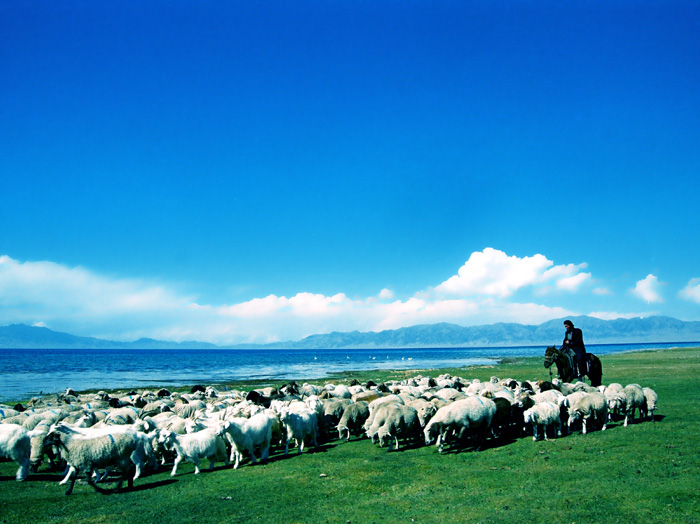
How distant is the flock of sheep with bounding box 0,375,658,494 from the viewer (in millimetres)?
11273

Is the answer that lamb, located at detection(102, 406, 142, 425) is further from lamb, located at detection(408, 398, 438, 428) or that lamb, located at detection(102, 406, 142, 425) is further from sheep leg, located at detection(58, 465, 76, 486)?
lamb, located at detection(408, 398, 438, 428)

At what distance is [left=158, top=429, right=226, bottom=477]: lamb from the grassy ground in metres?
0.44

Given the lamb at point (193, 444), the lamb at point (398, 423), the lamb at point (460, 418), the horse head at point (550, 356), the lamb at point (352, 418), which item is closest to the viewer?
the lamb at point (193, 444)

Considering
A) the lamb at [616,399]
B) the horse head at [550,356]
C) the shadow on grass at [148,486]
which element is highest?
the horse head at [550,356]

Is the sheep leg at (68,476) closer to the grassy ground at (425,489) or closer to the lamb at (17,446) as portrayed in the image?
the grassy ground at (425,489)

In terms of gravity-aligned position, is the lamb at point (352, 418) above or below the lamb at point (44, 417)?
below

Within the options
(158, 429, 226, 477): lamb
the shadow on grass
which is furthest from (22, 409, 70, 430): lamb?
the shadow on grass

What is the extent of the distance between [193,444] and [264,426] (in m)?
2.13


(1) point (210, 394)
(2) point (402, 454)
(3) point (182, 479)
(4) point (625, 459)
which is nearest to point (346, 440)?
(2) point (402, 454)

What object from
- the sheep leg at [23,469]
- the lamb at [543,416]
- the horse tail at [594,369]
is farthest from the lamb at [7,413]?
the horse tail at [594,369]

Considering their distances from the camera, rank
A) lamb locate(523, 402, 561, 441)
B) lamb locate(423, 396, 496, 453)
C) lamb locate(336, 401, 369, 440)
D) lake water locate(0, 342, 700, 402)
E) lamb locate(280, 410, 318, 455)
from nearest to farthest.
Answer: lamb locate(423, 396, 496, 453) < lamb locate(523, 402, 561, 441) < lamb locate(280, 410, 318, 455) < lamb locate(336, 401, 369, 440) < lake water locate(0, 342, 700, 402)

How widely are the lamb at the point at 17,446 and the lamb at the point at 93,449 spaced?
1803 millimetres

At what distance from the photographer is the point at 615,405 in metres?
15.3

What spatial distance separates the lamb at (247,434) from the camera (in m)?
13.0
